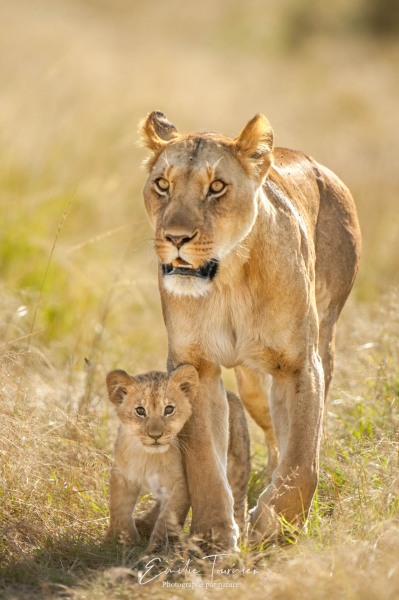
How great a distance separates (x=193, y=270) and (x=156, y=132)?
3.31 feet

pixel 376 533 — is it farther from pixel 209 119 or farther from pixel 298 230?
pixel 209 119

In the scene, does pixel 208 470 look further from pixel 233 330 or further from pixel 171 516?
pixel 233 330

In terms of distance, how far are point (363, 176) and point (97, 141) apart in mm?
3274

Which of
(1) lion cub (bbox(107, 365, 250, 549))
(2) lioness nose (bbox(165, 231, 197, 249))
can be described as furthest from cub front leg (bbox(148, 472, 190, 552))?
(2) lioness nose (bbox(165, 231, 197, 249))

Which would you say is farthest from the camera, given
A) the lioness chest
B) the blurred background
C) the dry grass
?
the blurred background

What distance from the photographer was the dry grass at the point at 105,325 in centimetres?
449

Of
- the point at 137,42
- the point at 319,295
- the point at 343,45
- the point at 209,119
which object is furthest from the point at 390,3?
the point at 319,295

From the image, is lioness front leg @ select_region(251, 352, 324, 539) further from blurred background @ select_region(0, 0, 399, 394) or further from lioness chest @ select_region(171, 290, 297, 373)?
blurred background @ select_region(0, 0, 399, 394)

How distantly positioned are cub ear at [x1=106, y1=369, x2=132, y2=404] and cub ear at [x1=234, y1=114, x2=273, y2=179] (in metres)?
1.02

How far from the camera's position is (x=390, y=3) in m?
35.0

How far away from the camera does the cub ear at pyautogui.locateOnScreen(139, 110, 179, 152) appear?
5.20 metres

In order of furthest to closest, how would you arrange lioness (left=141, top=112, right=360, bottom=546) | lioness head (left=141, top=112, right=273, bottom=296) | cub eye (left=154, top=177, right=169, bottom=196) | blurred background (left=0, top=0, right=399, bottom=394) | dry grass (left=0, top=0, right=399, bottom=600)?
1. blurred background (left=0, top=0, right=399, bottom=394)
2. cub eye (left=154, top=177, right=169, bottom=196)
3. lioness (left=141, top=112, right=360, bottom=546)
4. lioness head (left=141, top=112, right=273, bottom=296)
5. dry grass (left=0, top=0, right=399, bottom=600)

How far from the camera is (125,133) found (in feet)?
41.0

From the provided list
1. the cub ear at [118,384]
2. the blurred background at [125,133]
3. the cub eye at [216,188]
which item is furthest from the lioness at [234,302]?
the blurred background at [125,133]
